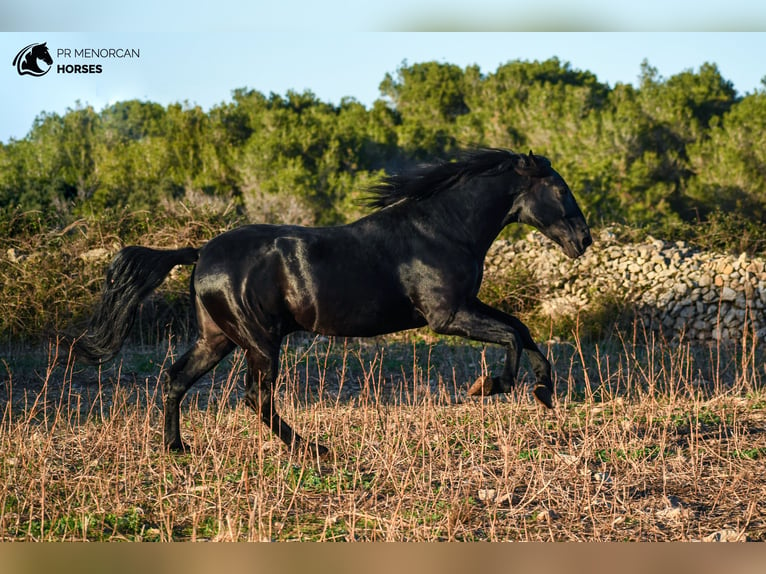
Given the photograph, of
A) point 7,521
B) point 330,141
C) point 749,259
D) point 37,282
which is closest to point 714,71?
point 330,141

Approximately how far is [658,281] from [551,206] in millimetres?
6481

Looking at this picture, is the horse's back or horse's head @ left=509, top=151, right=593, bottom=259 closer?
the horse's back

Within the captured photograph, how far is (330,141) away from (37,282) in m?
21.2

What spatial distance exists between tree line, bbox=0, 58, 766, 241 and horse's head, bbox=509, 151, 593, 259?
16873 millimetres

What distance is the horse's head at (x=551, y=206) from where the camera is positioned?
5.98m

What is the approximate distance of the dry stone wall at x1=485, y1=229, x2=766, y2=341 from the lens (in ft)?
37.5

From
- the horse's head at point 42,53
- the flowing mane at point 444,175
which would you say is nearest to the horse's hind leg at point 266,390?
the flowing mane at point 444,175

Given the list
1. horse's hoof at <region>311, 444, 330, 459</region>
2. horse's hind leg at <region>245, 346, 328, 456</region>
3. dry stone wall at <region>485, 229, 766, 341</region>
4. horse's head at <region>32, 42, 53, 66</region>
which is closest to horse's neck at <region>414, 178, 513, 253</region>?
horse's hind leg at <region>245, 346, 328, 456</region>

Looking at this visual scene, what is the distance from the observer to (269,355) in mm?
5902

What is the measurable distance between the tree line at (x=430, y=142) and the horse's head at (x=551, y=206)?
664 inches

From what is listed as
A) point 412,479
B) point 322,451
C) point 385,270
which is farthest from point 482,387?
point 322,451

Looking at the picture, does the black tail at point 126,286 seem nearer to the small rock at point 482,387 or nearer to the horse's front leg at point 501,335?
the horse's front leg at point 501,335

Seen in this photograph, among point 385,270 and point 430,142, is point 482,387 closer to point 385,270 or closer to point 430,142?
point 385,270

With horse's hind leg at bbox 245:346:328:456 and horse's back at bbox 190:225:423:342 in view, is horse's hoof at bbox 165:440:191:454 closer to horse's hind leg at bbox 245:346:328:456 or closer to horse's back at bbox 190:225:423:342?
horse's hind leg at bbox 245:346:328:456
